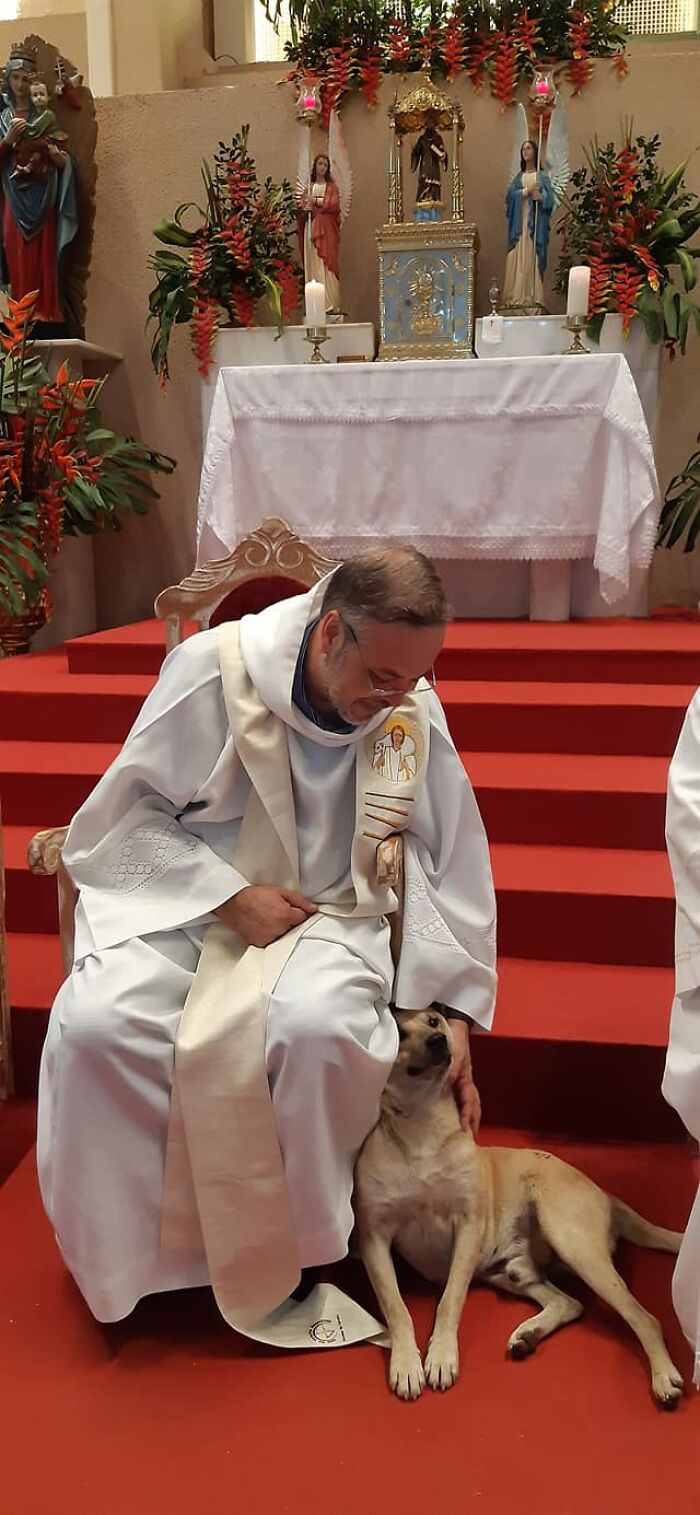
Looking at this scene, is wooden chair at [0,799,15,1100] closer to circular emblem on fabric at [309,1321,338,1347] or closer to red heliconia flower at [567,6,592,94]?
circular emblem on fabric at [309,1321,338,1347]

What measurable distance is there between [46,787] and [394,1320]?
8.05 feet

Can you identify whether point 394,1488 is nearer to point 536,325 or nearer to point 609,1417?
point 609,1417

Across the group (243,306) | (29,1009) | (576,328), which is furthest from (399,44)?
(29,1009)

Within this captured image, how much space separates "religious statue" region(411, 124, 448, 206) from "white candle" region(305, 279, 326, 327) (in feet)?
2.76

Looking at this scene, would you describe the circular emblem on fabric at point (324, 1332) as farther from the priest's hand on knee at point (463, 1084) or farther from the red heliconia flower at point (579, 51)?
the red heliconia flower at point (579, 51)

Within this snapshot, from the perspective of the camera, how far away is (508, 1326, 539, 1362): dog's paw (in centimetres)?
216

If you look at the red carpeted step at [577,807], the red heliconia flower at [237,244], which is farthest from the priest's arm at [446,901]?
the red heliconia flower at [237,244]

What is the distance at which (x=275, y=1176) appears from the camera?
86.7 inches

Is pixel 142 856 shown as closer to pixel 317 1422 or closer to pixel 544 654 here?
pixel 317 1422

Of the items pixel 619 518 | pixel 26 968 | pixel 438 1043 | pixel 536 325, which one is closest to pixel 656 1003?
pixel 438 1043

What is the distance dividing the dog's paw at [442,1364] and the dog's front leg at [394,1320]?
17 mm

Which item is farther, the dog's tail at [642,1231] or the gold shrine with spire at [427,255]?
the gold shrine with spire at [427,255]

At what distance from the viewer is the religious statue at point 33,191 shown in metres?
6.25

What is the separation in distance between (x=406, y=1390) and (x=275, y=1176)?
409 mm
